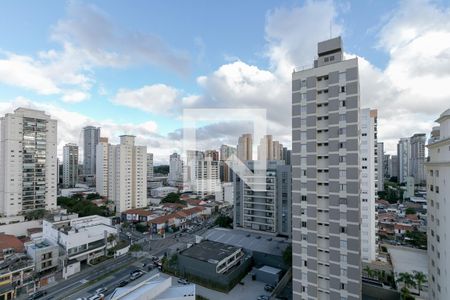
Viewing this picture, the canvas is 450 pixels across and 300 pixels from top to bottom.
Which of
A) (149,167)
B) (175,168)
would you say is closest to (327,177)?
(175,168)

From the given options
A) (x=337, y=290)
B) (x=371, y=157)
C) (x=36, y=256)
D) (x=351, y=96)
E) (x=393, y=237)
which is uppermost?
(x=351, y=96)

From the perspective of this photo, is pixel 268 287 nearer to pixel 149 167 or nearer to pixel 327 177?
pixel 327 177

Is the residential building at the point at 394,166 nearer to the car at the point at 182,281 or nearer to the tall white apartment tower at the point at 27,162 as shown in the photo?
the car at the point at 182,281

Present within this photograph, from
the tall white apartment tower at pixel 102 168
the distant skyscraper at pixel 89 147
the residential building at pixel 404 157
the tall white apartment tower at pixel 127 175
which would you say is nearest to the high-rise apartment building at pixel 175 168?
the tall white apartment tower at pixel 102 168

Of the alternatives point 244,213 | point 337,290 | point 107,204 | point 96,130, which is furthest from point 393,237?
point 96,130

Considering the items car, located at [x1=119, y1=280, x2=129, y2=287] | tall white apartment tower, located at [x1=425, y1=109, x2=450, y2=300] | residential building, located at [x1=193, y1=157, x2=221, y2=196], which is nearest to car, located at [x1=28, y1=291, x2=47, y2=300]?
car, located at [x1=119, y1=280, x2=129, y2=287]

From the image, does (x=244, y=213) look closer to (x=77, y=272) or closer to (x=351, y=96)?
(x=77, y=272)
